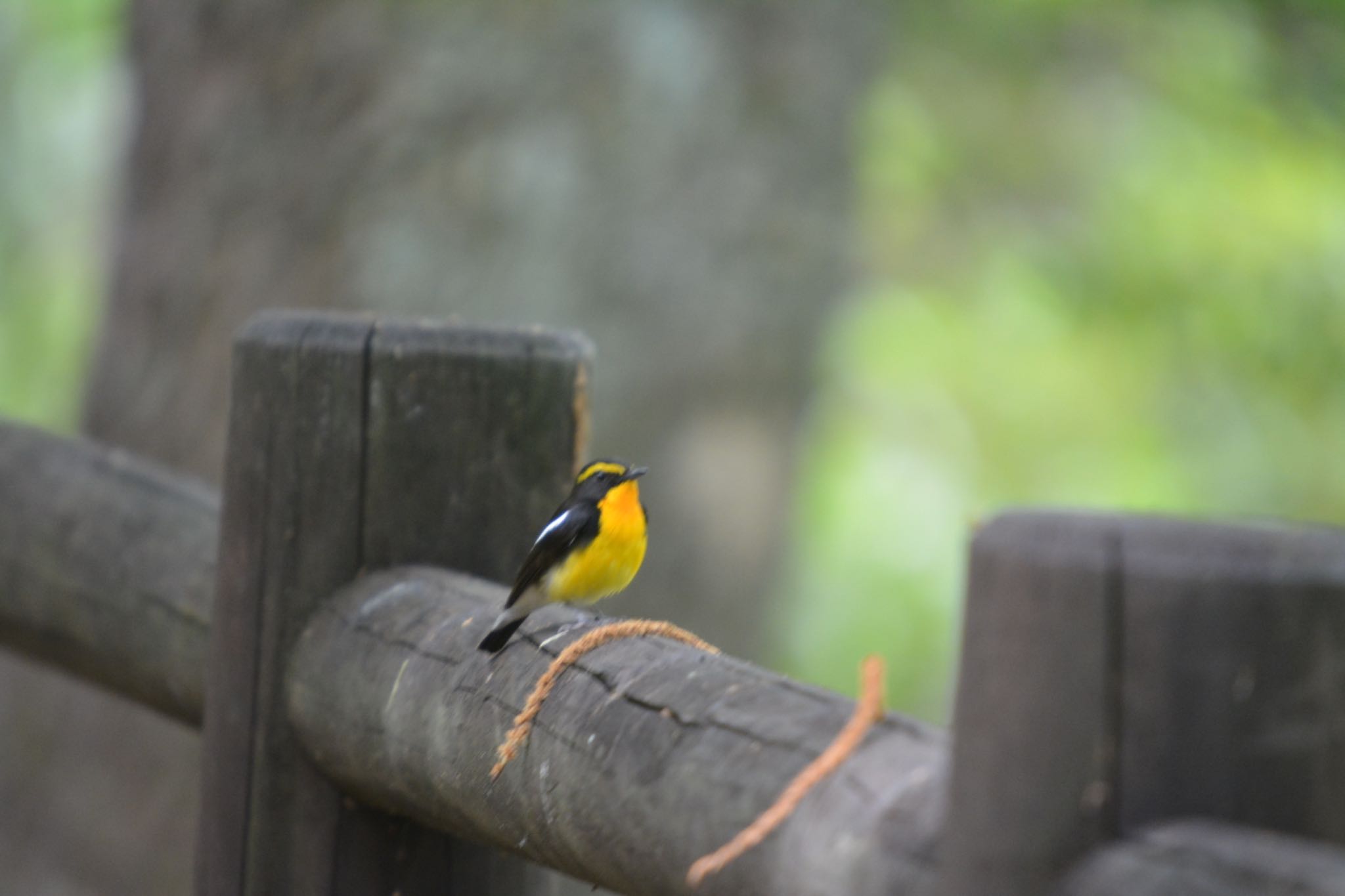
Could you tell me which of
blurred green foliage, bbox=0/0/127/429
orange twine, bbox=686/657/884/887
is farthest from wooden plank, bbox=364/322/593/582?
blurred green foliage, bbox=0/0/127/429

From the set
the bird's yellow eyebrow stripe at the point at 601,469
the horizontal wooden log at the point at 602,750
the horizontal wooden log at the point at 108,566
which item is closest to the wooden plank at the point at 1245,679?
the horizontal wooden log at the point at 602,750

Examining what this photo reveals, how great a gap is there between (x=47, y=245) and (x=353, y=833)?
50.4 feet

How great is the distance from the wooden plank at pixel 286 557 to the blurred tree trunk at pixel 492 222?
107 inches

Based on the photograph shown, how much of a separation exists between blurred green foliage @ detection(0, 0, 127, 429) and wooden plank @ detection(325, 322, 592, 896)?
A: 483 inches

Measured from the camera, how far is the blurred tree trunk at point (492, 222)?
480cm

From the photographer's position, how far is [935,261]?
34.7 ft

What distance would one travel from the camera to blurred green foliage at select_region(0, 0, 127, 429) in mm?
13930

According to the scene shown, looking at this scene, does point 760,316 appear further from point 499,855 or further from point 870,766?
point 870,766

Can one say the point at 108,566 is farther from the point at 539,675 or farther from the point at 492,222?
the point at 492,222

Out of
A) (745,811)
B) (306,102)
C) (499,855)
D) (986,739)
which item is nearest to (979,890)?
(986,739)

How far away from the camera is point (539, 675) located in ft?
5.13

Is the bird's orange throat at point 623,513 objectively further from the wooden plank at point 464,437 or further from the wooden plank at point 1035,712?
the wooden plank at point 1035,712

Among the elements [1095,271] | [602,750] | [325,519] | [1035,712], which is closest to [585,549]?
[325,519]

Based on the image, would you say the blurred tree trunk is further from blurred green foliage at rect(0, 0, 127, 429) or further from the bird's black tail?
blurred green foliage at rect(0, 0, 127, 429)
